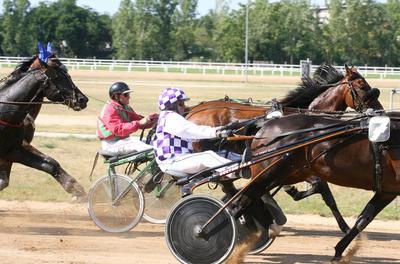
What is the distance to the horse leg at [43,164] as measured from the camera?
930 centimetres

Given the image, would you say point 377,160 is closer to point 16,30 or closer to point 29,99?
point 29,99

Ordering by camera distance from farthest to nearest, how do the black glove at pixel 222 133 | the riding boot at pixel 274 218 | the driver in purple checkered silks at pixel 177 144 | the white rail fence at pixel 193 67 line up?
the white rail fence at pixel 193 67 → the riding boot at pixel 274 218 → the driver in purple checkered silks at pixel 177 144 → the black glove at pixel 222 133

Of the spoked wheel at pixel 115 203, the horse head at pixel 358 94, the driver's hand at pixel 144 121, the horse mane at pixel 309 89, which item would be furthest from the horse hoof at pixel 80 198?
the horse head at pixel 358 94

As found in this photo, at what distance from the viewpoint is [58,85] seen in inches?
363

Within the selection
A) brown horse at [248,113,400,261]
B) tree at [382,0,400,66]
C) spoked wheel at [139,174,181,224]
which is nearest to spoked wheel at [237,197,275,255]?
brown horse at [248,113,400,261]

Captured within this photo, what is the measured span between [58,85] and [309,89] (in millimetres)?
3044

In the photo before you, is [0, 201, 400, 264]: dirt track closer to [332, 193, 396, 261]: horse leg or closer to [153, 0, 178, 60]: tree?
[332, 193, 396, 261]: horse leg

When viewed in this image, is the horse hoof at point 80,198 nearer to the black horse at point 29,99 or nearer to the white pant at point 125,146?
the black horse at point 29,99

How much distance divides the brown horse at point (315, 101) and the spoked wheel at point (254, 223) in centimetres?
195

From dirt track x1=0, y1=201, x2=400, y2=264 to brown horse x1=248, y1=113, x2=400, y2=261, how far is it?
1.07m

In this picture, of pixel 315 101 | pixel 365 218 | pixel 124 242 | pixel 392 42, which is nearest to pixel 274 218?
pixel 365 218

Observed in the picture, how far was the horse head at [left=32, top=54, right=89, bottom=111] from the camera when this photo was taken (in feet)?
30.1

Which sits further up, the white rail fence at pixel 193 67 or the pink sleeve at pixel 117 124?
the pink sleeve at pixel 117 124

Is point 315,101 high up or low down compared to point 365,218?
up
